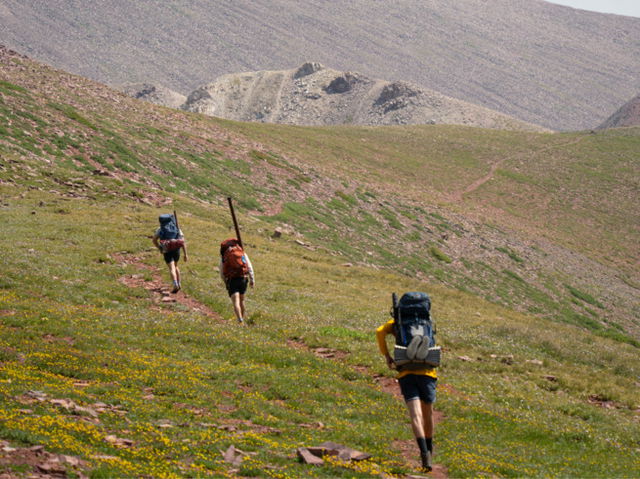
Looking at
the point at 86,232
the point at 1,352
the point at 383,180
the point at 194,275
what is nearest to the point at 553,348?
the point at 194,275

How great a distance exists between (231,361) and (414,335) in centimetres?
759

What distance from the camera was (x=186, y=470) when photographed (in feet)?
29.8

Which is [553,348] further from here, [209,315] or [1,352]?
[1,352]

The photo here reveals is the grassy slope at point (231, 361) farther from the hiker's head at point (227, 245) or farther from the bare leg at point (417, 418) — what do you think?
the hiker's head at point (227, 245)

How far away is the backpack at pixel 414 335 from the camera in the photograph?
11.2 metres

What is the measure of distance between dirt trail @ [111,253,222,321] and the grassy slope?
0.73m

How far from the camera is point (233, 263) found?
21.1 meters

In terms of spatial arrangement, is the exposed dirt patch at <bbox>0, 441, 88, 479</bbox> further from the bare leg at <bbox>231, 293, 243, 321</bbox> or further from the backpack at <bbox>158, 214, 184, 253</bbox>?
the backpack at <bbox>158, 214, 184, 253</bbox>

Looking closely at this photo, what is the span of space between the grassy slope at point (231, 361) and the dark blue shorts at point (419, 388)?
141 cm

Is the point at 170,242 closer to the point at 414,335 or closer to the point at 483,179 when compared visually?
the point at 414,335

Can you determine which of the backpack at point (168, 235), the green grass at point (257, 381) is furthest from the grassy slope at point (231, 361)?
the backpack at point (168, 235)

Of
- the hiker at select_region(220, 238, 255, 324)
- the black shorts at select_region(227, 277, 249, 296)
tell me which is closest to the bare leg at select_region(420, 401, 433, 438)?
the hiker at select_region(220, 238, 255, 324)

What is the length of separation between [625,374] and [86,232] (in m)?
29.8

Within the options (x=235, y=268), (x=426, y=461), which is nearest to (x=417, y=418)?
(x=426, y=461)
